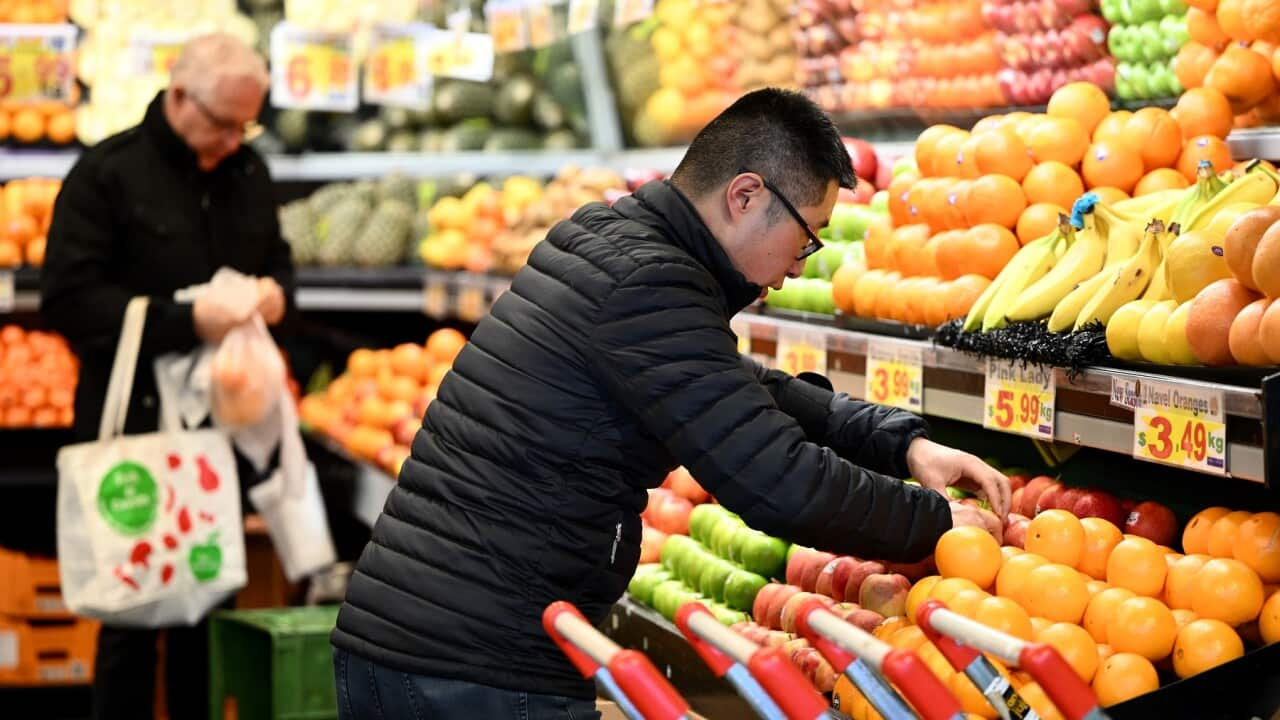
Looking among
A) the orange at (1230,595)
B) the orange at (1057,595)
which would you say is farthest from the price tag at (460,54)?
the orange at (1230,595)

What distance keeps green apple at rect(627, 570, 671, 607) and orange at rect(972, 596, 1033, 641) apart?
119 cm

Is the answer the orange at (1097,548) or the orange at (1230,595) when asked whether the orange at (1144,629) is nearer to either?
the orange at (1230,595)

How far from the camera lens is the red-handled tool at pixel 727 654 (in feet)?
5.82

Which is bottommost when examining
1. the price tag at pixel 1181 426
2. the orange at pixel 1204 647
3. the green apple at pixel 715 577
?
the green apple at pixel 715 577

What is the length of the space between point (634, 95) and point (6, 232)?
8.72ft

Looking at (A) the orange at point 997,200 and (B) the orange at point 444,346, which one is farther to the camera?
(B) the orange at point 444,346

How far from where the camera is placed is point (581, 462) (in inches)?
89.1

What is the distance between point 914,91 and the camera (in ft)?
14.4

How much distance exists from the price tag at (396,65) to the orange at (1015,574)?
518 cm

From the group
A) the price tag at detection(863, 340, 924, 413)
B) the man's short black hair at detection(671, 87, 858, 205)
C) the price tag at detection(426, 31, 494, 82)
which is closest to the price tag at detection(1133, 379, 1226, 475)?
the man's short black hair at detection(671, 87, 858, 205)

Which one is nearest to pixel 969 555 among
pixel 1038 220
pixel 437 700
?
pixel 437 700

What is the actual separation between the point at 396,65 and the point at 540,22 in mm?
1065

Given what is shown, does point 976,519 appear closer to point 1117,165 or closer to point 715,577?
point 715,577

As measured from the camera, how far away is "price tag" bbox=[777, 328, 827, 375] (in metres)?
3.38
